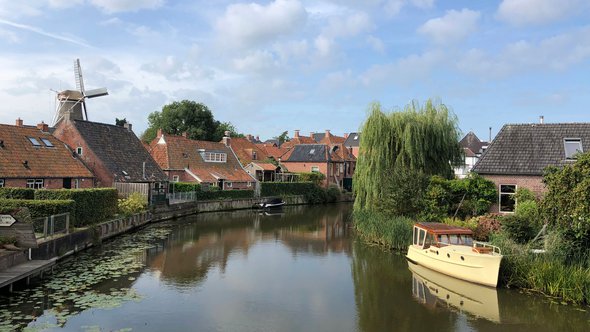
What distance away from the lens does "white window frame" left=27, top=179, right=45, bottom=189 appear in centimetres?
2938

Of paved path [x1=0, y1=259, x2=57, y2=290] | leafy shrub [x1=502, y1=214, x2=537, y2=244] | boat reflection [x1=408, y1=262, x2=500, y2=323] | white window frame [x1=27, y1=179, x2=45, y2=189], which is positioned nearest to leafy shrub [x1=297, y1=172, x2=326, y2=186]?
white window frame [x1=27, y1=179, x2=45, y2=189]

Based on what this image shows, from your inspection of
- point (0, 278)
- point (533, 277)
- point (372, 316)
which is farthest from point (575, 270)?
point (0, 278)

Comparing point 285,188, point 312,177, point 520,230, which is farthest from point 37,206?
point 312,177

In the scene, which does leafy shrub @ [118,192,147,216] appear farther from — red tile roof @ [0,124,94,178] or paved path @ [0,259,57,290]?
paved path @ [0,259,57,290]

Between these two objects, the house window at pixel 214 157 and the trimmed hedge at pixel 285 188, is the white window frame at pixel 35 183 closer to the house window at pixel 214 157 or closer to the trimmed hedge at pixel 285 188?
the house window at pixel 214 157

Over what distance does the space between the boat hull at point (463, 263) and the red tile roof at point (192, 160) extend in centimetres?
3152

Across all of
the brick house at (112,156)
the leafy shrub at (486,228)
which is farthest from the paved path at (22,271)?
the brick house at (112,156)

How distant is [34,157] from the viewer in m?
31.1

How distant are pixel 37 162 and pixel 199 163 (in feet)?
65.7

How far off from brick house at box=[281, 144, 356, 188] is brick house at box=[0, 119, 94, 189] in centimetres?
3330

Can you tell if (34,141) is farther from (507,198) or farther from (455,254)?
(507,198)

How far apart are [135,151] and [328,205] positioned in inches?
913

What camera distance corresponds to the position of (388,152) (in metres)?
28.4

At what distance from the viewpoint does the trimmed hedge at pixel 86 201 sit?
907 inches
